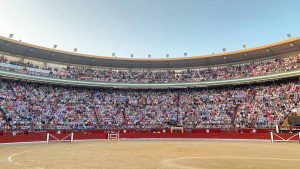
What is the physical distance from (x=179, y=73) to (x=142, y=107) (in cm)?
1199

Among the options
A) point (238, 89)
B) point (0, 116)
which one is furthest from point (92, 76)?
point (238, 89)

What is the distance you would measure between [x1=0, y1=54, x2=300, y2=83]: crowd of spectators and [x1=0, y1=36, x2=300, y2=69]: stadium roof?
4.73 feet

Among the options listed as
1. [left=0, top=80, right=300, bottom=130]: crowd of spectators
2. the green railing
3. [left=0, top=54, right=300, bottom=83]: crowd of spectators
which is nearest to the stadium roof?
[left=0, top=54, right=300, bottom=83]: crowd of spectators

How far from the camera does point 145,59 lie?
50906 mm

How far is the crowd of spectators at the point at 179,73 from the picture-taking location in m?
44.2

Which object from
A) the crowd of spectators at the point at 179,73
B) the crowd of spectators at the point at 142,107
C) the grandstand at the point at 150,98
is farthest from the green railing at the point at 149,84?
the crowd of spectators at the point at 142,107

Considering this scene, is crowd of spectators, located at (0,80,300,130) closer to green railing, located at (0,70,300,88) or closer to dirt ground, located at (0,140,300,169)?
green railing, located at (0,70,300,88)

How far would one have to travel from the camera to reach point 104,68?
2162 inches

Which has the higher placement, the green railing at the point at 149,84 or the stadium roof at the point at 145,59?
the stadium roof at the point at 145,59

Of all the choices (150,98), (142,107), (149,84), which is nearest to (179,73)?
(149,84)

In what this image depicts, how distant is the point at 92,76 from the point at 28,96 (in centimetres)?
1330

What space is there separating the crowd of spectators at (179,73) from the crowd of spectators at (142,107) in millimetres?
2774

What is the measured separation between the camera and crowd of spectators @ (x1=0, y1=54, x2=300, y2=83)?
4416 centimetres

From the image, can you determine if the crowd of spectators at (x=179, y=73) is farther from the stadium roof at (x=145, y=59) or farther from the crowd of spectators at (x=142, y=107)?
the crowd of spectators at (x=142, y=107)
